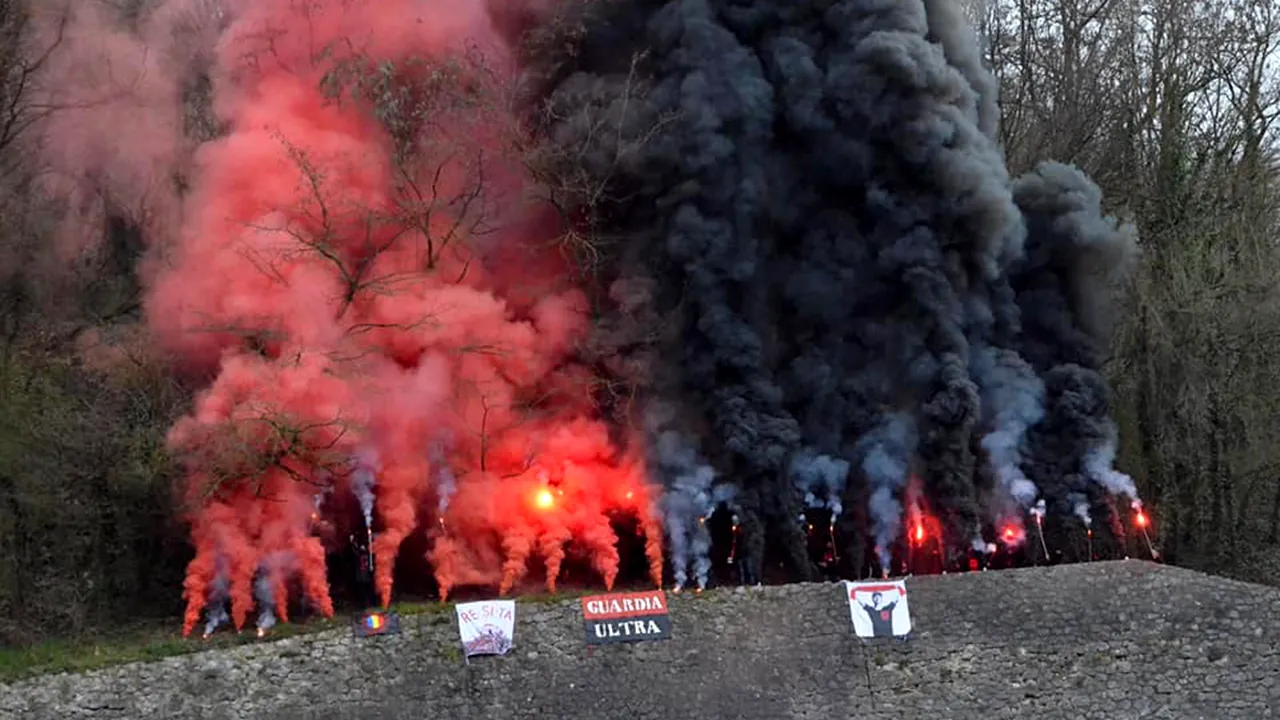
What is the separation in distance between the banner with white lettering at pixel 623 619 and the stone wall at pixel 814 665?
0.84 feet

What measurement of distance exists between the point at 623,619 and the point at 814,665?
158 inches

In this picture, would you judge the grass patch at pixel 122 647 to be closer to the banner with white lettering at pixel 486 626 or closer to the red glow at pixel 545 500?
the banner with white lettering at pixel 486 626

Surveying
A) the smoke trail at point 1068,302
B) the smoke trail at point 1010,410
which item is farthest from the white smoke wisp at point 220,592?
the smoke trail at point 1068,302

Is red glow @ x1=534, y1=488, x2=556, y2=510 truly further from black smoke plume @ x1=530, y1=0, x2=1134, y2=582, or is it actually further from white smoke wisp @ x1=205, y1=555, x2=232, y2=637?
white smoke wisp @ x1=205, y1=555, x2=232, y2=637

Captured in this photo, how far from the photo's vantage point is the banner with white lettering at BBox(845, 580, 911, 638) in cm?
2609

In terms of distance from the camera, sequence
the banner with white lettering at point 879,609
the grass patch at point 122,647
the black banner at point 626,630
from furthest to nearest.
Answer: the banner with white lettering at point 879,609 → the black banner at point 626,630 → the grass patch at point 122,647

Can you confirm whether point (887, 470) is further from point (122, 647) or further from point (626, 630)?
point (122, 647)

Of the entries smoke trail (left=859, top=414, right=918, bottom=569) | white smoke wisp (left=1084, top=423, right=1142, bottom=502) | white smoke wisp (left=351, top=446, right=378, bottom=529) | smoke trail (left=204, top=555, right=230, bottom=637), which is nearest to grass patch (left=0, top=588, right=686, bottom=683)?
smoke trail (left=204, top=555, right=230, bottom=637)

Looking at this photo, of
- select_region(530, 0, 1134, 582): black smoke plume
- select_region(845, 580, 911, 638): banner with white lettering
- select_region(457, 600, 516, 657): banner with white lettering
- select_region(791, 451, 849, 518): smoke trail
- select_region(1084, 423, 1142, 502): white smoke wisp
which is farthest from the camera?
select_region(791, 451, 849, 518): smoke trail

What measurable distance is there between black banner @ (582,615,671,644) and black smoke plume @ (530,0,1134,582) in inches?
219

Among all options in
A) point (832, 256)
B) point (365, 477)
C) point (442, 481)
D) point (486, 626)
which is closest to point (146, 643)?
point (365, 477)

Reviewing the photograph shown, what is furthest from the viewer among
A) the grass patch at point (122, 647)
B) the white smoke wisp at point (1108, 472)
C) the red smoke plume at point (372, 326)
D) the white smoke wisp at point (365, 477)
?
the white smoke wisp at point (1108, 472)

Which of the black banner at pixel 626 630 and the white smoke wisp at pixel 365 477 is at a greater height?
the white smoke wisp at pixel 365 477

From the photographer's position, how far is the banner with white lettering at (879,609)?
85.6 feet
